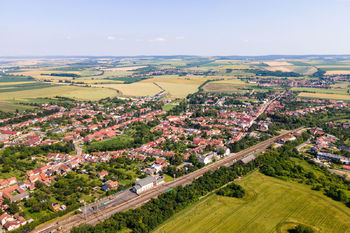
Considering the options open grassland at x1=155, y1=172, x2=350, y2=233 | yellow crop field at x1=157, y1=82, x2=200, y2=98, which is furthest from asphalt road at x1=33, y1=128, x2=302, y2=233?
yellow crop field at x1=157, y1=82, x2=200, y2=98

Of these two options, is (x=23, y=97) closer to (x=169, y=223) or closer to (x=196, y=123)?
(x=196, y=123)

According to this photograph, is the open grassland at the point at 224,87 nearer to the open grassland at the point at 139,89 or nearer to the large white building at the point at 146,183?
the open grassland at the point at 139,89

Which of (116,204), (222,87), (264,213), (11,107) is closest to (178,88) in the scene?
(222,87)

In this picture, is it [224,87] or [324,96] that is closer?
[324,96]

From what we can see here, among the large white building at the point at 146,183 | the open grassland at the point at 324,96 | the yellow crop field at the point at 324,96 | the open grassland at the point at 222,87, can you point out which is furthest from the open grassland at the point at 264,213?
the open grassland at the point at 222,87

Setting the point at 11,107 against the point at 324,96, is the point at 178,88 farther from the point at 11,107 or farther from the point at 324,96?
the point at 11,107

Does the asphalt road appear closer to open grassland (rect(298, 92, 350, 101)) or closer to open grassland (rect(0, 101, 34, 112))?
open grassland (rect(0, 101, 34, 112))
